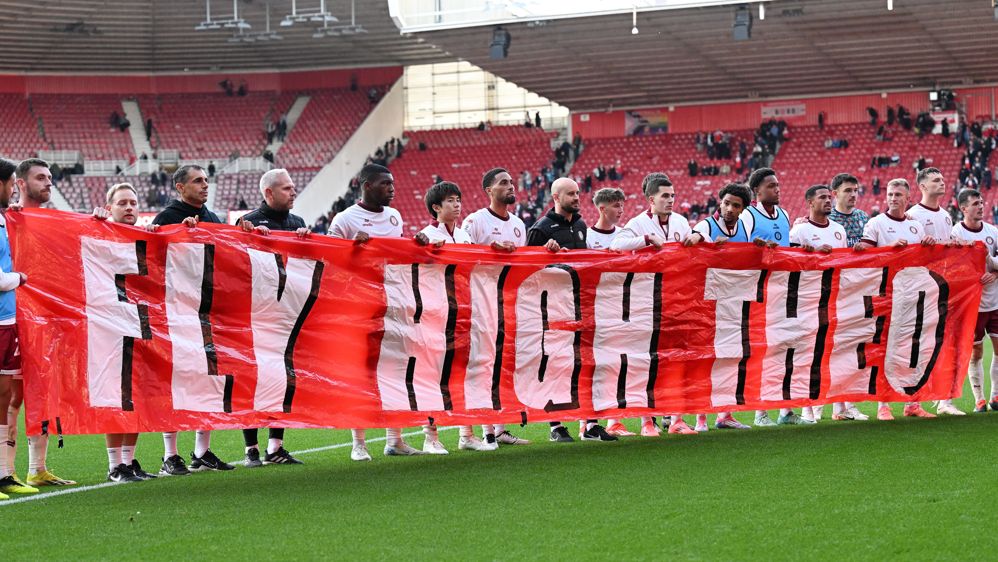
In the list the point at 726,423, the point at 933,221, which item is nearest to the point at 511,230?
the point at 726,423

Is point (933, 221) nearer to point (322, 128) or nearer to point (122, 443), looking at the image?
point (122, 443)

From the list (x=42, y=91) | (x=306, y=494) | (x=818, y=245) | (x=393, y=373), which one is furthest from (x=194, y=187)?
(x=42, y=91)

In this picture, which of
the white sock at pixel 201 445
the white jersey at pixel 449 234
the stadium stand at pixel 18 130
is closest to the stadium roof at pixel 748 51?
the stadium stand at pixel 18 130

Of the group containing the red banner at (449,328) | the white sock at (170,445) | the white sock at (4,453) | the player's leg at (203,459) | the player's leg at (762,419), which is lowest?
the player's leg at (762,419)

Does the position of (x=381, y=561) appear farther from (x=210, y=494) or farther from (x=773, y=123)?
(x=773, y=123)

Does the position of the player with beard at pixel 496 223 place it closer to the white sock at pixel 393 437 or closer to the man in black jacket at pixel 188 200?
the white sock at pixel 393 437

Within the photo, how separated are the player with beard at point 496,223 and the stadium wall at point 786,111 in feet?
95.0

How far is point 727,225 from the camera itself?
28.4ft

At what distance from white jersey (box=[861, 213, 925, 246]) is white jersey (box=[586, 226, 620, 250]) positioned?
1952mm

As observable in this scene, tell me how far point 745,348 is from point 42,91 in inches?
1477

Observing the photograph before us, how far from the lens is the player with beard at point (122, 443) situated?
7.00 meters

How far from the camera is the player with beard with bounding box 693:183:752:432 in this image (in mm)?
8445

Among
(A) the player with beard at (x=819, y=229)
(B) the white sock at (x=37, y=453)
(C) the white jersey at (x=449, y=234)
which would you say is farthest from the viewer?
(A) the player with beard at (x=819, y=229)

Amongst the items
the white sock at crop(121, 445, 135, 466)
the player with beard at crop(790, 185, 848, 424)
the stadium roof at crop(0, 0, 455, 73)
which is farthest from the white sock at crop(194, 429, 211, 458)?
the stadium roof at crop(0, 0, 455, 73)
